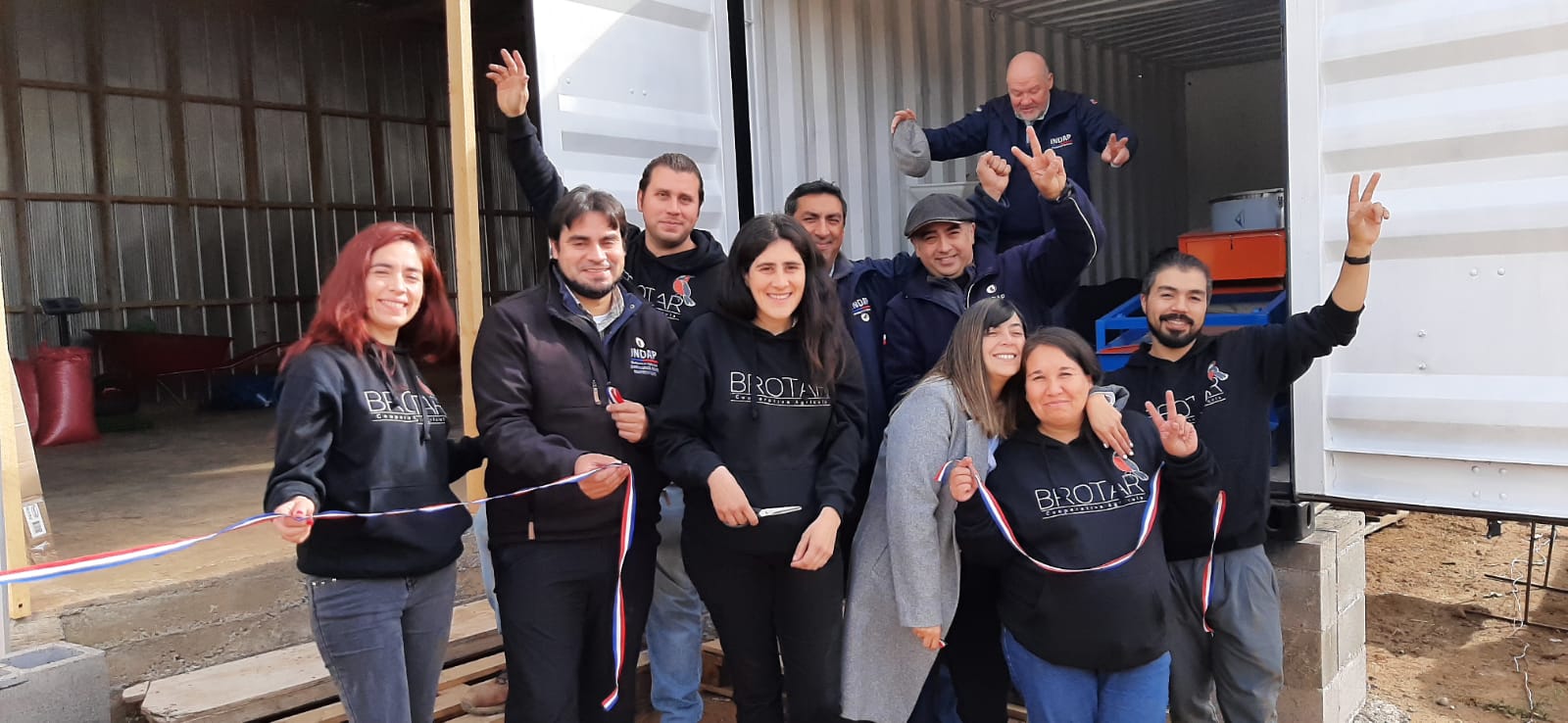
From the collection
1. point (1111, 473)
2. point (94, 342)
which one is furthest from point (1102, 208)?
point (94, 342)

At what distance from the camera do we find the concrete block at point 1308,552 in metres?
3.45

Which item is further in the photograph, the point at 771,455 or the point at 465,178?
the point at 465,178

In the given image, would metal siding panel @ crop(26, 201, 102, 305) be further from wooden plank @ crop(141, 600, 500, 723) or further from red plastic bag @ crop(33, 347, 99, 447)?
wooden plank @ crop(141, 600, 500, 723)

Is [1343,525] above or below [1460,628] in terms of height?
above

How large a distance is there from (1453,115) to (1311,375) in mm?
830

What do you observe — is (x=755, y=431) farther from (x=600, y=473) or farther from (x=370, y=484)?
(x=370, y=484)

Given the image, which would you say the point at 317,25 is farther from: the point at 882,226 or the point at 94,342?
the point at 882,226

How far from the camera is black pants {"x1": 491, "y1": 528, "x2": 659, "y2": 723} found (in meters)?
2.52

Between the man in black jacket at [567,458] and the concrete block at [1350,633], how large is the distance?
97.3 inches

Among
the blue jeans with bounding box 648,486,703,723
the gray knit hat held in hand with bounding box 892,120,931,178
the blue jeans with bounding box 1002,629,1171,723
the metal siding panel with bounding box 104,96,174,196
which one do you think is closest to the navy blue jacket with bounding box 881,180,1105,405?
the blue jeans with bounding box 648,486,703,723

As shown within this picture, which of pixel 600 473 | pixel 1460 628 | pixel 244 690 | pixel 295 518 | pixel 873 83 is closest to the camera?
pixel 295 518

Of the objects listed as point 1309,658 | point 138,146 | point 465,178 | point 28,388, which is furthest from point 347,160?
point 1309,658

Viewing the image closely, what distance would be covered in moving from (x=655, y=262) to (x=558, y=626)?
46.8 inches

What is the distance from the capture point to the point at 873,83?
5137mm
